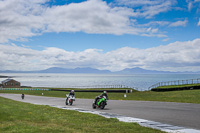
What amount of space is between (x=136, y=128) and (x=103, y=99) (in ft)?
33.6

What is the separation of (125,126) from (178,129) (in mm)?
2255

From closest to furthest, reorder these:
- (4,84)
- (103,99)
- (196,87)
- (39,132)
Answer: (39,132) < (103,99) < (196,87) < (4,84)

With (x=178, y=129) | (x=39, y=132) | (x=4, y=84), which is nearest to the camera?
(x=39, y=132)

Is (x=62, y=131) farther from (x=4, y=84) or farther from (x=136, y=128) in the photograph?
(x=4, y=84)

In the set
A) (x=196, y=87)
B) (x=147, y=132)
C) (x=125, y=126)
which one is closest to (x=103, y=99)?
(x=125, y=126)

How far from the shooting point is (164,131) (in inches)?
362

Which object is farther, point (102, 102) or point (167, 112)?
point (102, 102)

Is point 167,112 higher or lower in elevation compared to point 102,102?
lower

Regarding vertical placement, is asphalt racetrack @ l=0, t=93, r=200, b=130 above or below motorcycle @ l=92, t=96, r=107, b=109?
below

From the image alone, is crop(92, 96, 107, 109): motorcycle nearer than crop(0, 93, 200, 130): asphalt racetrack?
No

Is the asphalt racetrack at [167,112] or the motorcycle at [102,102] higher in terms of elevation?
the motorcycle at [102,102]

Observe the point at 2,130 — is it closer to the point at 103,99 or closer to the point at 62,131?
the point at 62,131

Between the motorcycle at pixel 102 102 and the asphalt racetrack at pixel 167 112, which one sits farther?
the motorcycle at pixel 102 102

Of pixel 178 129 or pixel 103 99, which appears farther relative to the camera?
pixel 103 99
